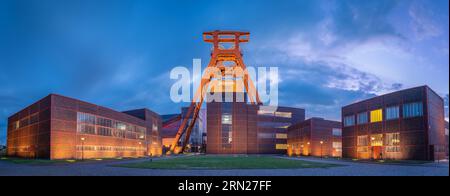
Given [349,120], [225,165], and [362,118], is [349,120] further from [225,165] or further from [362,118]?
[225,165]

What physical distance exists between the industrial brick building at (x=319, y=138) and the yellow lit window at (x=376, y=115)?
94.9ft

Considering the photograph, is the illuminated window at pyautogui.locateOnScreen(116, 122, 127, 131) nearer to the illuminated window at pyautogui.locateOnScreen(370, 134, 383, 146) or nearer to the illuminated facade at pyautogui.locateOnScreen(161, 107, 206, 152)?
the illuminated window at pyautogui.locateOnScreen(370, 134, 383, 146)

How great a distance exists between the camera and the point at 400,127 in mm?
44281

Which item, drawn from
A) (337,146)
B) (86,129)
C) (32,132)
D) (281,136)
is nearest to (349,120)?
(337,146)

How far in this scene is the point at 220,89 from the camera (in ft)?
331

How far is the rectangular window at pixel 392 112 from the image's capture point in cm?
4497

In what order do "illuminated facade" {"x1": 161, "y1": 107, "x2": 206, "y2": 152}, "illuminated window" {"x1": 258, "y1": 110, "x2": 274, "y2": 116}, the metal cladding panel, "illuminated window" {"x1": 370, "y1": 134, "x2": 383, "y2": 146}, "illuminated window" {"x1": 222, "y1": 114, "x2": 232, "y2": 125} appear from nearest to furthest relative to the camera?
1. "illuminated window" {"x1": 370, "y1": 134, "x2": 383, "y2": 146}
2. the metal cladding panel
3. "illuminated window" {"x1": 222, "y1": 114, "x2": 232, "y2": 125}
4. "illuminated window" {"x1": 258, "y1": 110, "x2": 274, "y2": 116}
5. "illuminated facade" {"x1": 161, "y1": 107, "x2": 206, "y2": 152}

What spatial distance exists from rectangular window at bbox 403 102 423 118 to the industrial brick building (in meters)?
35.5

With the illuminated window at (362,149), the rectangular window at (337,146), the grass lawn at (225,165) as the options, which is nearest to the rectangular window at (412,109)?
the illuminated window at (362,149)

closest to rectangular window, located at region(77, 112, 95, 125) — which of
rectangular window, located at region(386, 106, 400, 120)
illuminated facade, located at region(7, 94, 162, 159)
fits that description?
illuminated facade, located at region(7, 94, 162, 159)

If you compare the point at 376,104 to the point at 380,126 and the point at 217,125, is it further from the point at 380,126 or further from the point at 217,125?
the point at 217,125

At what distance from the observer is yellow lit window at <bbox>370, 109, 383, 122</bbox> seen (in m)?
48.2

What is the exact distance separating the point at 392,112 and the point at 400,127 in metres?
2.42

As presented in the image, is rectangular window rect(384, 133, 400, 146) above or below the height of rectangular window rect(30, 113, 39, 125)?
below
